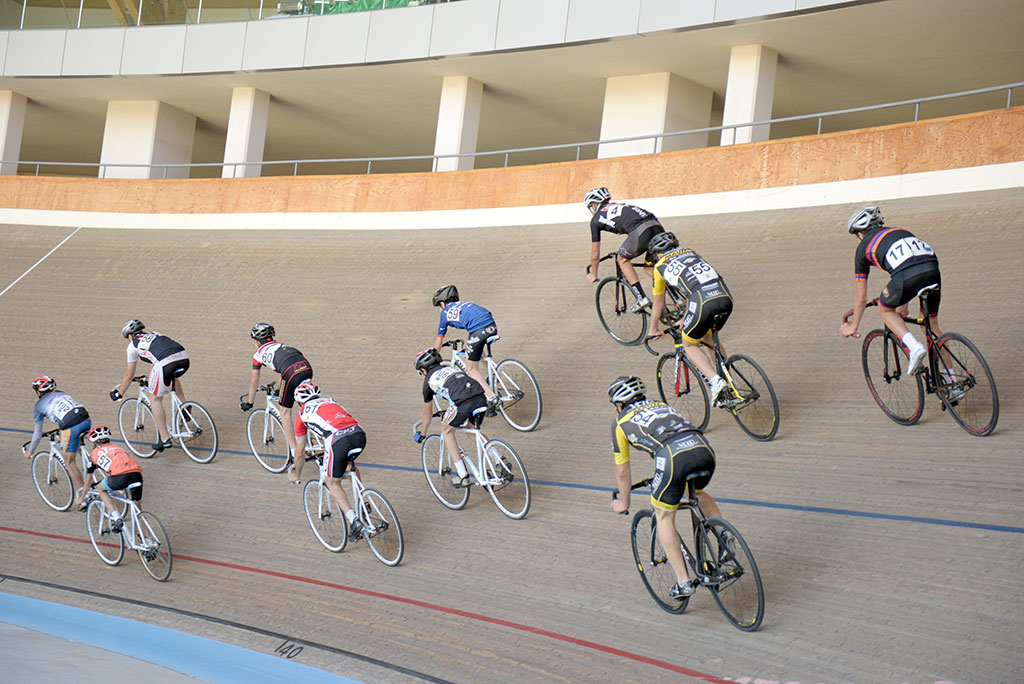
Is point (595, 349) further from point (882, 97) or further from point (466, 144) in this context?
point (882, 97)

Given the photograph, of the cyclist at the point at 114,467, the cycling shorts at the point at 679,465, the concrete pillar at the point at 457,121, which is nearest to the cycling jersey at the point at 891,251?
the cycling shorts at the point at 679,465

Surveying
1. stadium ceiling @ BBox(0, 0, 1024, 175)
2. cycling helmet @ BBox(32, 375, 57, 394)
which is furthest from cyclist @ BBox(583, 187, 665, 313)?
stadium ceiling @ BBox(0, 0, 1024, 175)

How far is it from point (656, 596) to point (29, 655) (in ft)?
12.4

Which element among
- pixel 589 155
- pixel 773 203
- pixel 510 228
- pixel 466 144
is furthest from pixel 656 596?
pixel 589 155

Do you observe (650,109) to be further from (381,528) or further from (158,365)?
(381,528)

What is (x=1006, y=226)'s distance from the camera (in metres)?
8.61

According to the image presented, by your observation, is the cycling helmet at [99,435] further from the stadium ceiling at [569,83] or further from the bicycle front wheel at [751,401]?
the stadium ceiling at [569,83]

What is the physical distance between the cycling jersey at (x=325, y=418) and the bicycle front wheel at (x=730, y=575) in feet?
8.91

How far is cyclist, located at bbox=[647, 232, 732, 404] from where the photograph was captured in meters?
6.33

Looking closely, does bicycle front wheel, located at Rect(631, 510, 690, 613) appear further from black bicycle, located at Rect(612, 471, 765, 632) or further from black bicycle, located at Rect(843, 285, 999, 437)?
black bicycle, located at Rect(843, 285, 999, 437)

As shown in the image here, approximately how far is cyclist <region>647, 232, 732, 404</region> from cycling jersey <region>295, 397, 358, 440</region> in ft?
7.92

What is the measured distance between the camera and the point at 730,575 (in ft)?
15.6

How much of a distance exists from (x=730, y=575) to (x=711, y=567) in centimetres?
14

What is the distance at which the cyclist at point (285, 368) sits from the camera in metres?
7.96
